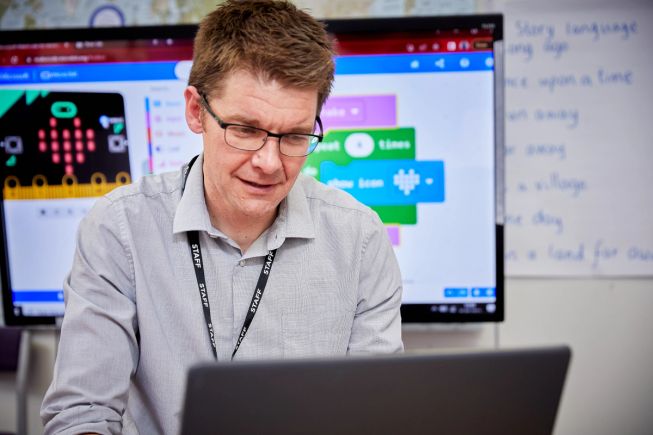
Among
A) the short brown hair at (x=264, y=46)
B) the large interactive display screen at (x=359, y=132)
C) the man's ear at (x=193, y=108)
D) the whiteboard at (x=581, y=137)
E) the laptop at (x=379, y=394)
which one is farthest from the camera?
the whiteboard at (x=581, y=137)

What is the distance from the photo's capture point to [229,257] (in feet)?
4.20

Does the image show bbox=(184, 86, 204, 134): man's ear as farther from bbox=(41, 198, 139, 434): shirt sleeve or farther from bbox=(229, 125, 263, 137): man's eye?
bbox=(41, 198, 139, 434): shirt sleeve

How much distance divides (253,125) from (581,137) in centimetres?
143

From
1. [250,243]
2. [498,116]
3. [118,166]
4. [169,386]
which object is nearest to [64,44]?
[118,166]

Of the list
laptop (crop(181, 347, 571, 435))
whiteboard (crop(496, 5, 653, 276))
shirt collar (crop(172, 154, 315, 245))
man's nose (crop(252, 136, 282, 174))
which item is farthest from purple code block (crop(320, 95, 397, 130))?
laptop (crop(181, 347, 571, 435))

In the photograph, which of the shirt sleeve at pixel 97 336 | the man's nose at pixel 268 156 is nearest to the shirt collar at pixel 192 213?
the shirt sleeve at pixel 97 336

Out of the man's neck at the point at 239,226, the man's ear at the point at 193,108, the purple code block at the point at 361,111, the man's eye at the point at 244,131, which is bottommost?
the man's neck at the point at 239,226

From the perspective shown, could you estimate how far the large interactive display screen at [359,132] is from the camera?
1.90 m

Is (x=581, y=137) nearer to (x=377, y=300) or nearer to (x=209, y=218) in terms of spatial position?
(x=377, y=300)

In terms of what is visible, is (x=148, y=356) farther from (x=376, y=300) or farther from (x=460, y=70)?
(x=460, y=70)

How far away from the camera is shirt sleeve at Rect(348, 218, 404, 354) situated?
4.24ft

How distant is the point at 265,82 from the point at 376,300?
1.88ft

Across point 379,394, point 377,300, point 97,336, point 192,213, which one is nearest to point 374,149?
point 377,300

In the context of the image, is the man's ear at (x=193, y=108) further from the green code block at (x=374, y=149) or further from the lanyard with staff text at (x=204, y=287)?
the green code block at (x=374, y=149)
